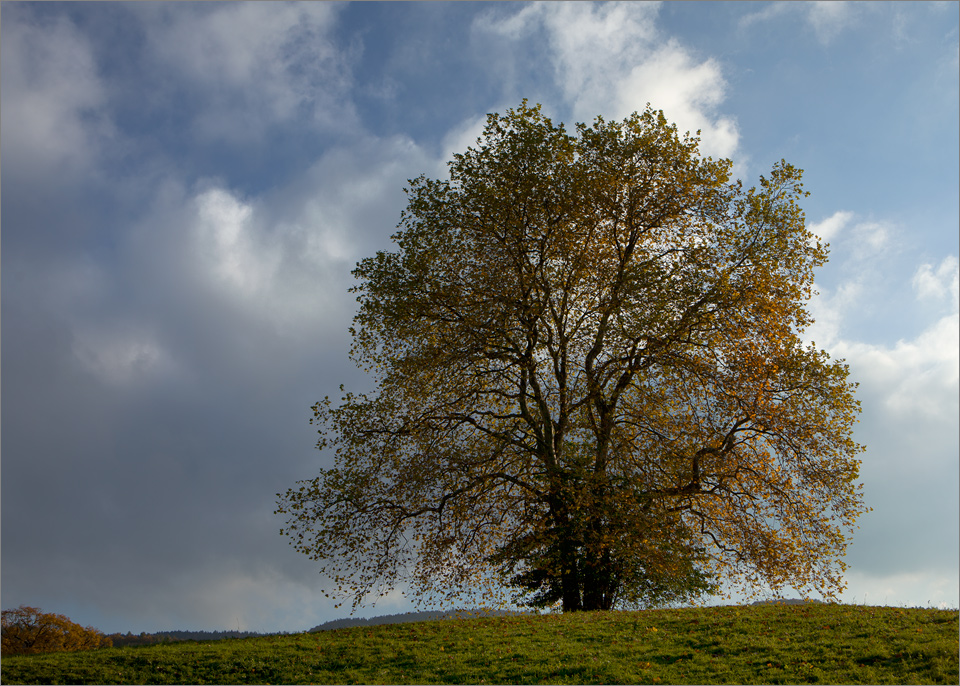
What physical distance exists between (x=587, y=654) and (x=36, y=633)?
49.9 m

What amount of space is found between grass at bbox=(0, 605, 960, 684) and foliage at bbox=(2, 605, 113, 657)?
36.7 metres

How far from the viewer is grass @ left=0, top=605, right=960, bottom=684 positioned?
14.0 metres

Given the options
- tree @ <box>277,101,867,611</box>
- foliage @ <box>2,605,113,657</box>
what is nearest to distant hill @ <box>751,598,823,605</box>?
tree @ <box>277,101,867,611</box>

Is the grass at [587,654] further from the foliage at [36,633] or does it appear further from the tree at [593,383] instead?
the foliage at [36,633]

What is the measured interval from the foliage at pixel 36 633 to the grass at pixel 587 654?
3670 cm

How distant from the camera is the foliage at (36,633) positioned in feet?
156

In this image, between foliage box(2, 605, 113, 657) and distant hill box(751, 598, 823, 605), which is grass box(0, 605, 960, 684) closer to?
distant hill box(751, 598, 823, 605)

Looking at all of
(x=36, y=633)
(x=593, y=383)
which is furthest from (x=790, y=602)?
(x=36, y=633)

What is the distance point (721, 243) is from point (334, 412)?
50.0 feet

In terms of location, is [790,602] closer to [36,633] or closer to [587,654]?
[587,654]

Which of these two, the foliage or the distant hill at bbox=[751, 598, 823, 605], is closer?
the distant hill at bbox=[751, 598, 823, 605]

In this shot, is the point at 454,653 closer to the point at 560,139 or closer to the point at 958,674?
the point at 958,674

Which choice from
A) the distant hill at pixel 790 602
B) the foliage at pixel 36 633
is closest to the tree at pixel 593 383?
the distant hill at pixel 790 602

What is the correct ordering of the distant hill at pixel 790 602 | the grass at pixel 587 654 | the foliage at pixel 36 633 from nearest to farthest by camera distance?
the grass at pixel 587 654
the distant hill at pixel 790 602
the foliage at pixel 36 633
